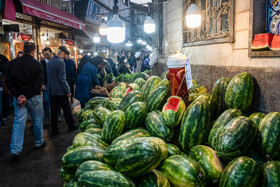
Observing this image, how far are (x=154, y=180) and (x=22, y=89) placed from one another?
4.80 metres

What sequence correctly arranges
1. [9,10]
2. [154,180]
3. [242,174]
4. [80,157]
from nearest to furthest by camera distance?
1. [242,174]
2. [154,180]
3. [80,157]
4. [9,10]

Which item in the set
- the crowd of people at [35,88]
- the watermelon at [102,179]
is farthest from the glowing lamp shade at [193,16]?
the watermelon at [102,179]

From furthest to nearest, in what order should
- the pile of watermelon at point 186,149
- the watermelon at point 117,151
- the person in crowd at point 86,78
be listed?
the person in crowd at point 86,78, the watermelon at point 117,151, the pile of watermelon at point 186,149

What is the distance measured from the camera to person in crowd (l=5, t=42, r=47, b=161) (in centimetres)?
543

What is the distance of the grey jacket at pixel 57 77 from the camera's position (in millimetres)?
7020

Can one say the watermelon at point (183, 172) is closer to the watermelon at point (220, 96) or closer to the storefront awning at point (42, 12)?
the watermelon at point (220, 96)

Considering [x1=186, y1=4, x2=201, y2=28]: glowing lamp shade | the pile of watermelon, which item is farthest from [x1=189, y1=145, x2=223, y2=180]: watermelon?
[x1=186, y1=4, x2=201, y2=28]: glowing lamp shade

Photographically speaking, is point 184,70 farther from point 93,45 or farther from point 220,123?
point 93,45

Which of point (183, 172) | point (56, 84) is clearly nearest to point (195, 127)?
point (183, 172)

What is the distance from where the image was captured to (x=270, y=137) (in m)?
1.89

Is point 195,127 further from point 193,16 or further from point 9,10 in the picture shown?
point 9,10

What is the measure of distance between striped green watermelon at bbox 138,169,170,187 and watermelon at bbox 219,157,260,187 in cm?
42

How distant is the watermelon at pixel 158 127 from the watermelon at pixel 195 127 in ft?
0.52

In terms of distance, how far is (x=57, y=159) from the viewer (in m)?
5.46
